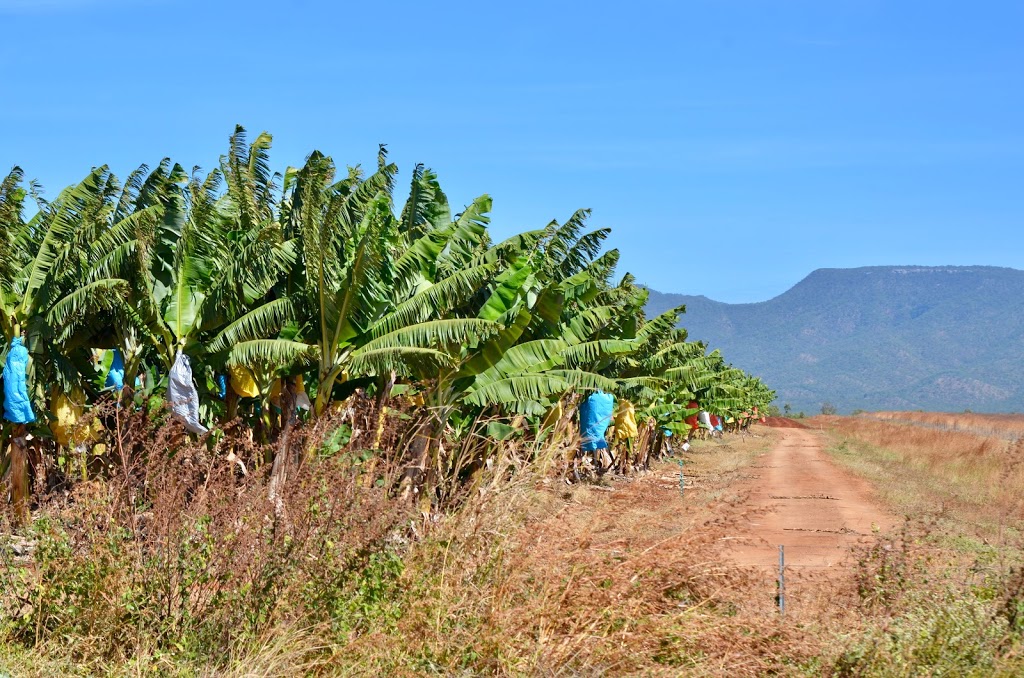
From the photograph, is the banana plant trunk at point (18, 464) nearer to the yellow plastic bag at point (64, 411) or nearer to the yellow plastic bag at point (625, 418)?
the yellow plastic bag at point (64, 411)

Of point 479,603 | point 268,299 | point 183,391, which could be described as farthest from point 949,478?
point 479,603

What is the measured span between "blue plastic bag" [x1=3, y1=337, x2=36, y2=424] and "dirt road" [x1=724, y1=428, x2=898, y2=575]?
8.43 meters

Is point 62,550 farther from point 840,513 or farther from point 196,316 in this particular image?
point 840,513

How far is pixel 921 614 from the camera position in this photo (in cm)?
878

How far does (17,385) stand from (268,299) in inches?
129

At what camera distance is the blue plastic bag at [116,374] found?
56.4 ft

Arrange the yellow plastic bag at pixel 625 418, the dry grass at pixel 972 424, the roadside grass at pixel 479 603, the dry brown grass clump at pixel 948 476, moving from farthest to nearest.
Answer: the dry grass at pixel 972 424 → the yellow plastic bag at pixel 625 418 → the dry brown grass clump at pixel 948 476 → the roadside grass at pixel 479 603

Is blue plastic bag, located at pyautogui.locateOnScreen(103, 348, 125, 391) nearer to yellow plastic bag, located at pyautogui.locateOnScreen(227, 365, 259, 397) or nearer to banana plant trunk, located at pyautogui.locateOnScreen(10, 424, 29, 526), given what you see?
banana plant trunk, located at pyautogui.locateOnScreen(10, 424, 29, 526)

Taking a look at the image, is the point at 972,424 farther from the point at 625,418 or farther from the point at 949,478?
the point at 625,418

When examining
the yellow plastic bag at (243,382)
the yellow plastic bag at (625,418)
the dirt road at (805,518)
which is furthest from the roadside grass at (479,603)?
the yellow plastic bag at (625,418)

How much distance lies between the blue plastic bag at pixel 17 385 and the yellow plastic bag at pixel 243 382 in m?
2.47

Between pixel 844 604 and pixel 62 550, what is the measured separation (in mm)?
5808

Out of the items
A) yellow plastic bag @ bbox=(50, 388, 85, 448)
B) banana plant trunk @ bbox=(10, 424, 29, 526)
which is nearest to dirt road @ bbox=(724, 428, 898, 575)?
yellow plastic bag @ bbox=(50, 388, 85, 448)

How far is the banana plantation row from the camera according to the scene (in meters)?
13.8
